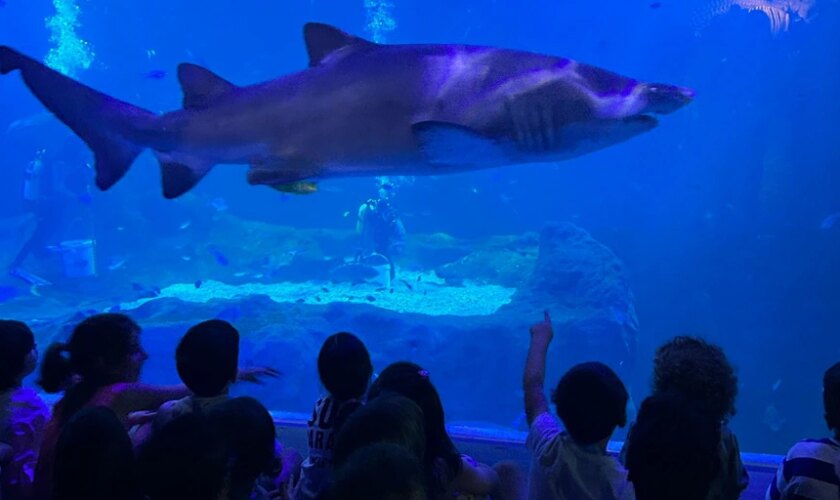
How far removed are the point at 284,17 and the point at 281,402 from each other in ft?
79.3

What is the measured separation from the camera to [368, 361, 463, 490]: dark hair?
5.53ft

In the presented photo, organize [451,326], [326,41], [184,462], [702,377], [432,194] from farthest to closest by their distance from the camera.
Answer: [432,194], [451,326], [326,41], [702,377], [184,462]

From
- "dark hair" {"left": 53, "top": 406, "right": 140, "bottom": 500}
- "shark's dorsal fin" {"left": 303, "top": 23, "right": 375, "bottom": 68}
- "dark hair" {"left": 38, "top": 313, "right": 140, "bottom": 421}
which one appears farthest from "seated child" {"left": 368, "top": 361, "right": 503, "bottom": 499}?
"shark's dorsal fin" {"left": 303, "top": 23, "right": 375, "bottom": 68}

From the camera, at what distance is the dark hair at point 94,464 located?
1316mm

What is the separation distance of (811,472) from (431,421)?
1072mm

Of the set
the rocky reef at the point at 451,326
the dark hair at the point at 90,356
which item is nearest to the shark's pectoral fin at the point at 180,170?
the dark hair at the point at 90,356

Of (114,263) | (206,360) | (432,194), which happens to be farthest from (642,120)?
(432,194)

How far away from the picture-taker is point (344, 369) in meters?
2.07

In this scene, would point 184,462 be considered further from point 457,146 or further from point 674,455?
point 457,146

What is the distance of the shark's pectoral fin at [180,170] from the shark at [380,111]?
0.05ft

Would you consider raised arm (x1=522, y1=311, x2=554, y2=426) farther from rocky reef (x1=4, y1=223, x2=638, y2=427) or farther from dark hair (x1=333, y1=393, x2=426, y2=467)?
rocky reef (x1=4, y1=223, x2=638, y2=427)

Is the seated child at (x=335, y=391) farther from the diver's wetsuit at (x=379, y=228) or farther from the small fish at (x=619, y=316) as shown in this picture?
the diver's wetsuit at (x=379, y=228)

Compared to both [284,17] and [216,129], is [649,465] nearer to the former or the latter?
[216,129]

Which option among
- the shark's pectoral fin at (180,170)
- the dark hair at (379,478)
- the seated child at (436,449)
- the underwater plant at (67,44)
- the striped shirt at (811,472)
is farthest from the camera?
the underwater plant at (67,44)
